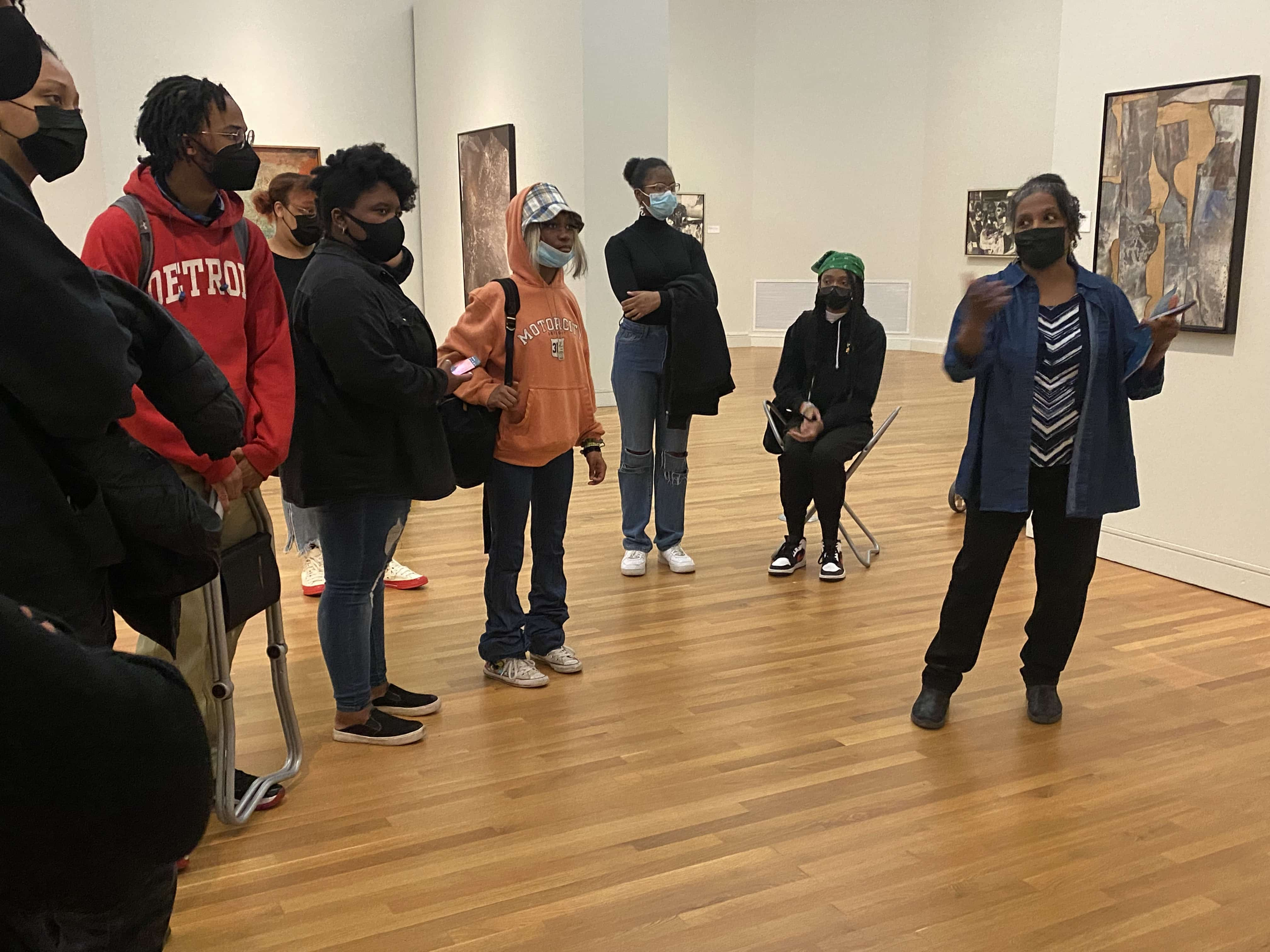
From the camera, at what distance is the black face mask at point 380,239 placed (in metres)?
3.25

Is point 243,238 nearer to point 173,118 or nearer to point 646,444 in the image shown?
point 173,118

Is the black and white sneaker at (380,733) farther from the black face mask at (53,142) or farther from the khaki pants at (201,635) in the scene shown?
the black face mask at (53,142)

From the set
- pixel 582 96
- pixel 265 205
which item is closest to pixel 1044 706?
pixel 265 205

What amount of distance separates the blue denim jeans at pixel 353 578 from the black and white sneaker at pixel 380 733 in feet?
0.21

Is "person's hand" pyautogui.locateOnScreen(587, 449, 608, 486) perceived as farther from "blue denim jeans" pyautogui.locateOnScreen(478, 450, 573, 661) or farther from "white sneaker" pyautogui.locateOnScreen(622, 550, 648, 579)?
"white sneaker" pyautogui.locateOnScreen(622, 550, 648, 579)

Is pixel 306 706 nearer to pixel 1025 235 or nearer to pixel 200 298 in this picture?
pixel 200 298

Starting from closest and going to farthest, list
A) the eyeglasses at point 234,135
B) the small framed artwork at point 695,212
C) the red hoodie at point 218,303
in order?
the red hoodie at point 218,303 → the eyeglasses at point 234,135 → the small framed artwork at point 695,212

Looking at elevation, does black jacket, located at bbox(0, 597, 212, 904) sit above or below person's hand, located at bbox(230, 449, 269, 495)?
above

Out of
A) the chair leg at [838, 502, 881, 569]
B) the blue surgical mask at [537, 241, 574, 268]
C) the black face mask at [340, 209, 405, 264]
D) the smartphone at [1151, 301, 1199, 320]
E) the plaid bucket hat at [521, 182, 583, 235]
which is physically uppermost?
the plaid bucket hat at [521, 182, 583, 235]

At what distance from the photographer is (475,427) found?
3.74 meters

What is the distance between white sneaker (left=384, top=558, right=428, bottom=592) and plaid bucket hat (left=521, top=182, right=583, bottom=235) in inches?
80.7

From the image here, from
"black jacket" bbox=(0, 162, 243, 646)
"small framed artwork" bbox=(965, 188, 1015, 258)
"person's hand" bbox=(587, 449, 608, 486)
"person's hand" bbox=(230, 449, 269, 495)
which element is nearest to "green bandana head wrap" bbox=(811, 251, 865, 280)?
"person's hand" bbox=(587, 449, 608, 486)

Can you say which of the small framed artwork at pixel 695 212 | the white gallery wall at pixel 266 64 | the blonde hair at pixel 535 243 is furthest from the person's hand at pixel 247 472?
the small framed artwork at pixel 695 212

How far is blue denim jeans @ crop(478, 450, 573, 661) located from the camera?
3904mm
